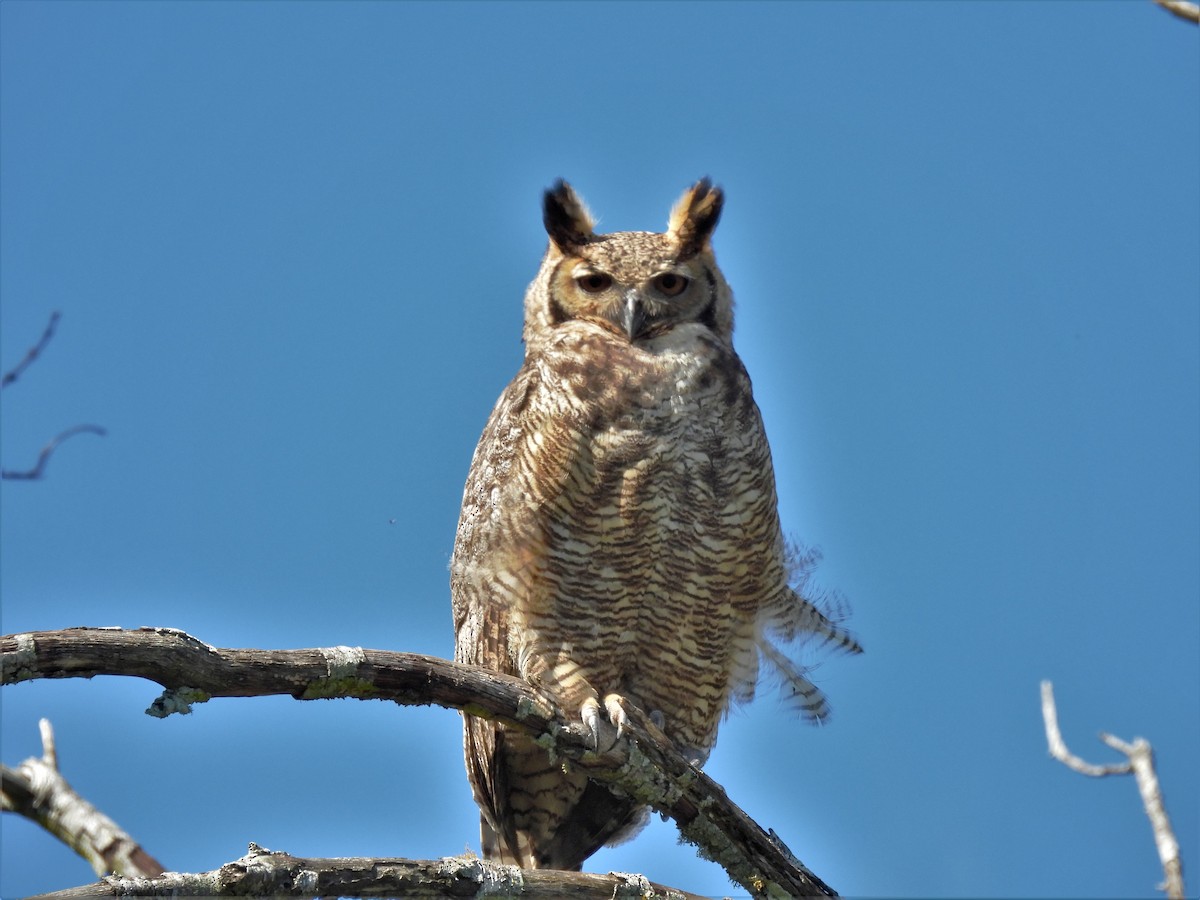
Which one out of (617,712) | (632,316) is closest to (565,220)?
(632,316)

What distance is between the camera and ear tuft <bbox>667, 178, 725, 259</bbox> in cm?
485

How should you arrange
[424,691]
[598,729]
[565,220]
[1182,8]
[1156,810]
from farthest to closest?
1. [565,220]
2. [598,729]
3. [424,691]
4. [1156,810]
5. [1182,8]

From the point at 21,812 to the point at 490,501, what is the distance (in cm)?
207

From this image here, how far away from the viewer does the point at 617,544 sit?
403cm

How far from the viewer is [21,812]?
7.75 feet

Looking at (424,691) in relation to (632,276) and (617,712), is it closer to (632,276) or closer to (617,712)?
(617,712)

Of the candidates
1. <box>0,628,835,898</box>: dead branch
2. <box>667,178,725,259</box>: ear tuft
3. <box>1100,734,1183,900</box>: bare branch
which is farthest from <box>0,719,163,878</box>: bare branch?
<box>667,178,725,259</box>: ear tuft

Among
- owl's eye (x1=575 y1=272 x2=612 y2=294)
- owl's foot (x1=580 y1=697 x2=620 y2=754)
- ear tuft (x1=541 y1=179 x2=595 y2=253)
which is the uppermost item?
ear tuft (x1=541 y1=179 x2=595 y2=253)

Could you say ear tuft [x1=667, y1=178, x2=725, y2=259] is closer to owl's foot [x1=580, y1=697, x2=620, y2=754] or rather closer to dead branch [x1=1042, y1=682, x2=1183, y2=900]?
owl's foot [x1=580, y1=697, x2=620, y2=754]

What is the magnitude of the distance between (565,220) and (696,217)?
495 mm

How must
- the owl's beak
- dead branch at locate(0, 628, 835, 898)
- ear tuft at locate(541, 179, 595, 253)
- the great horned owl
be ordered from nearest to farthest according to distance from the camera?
dead branch at locate(0, 628, 835, 898) → the great horned owl → the owl's beak → ear tuft at locate(541, 179, 595, 253)

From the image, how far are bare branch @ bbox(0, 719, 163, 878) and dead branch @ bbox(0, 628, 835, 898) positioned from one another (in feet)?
0.86

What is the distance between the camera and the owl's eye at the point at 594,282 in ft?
15.1

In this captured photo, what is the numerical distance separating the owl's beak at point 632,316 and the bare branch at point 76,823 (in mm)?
2516
